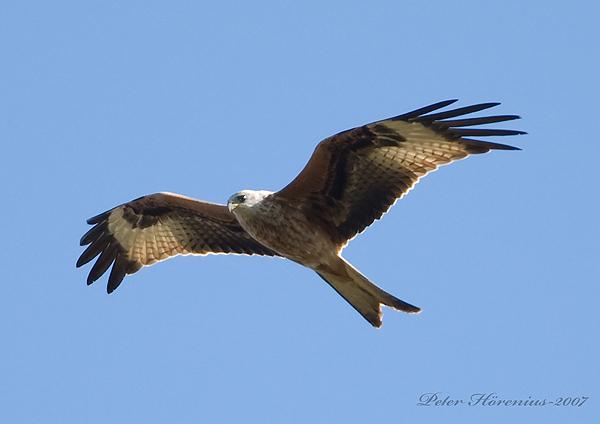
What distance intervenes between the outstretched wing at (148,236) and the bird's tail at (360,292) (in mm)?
1450

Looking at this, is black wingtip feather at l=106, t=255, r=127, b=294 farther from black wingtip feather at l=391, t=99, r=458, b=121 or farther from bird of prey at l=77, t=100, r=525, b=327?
black wingtip feather at l=391, t=99, r=458, b=121

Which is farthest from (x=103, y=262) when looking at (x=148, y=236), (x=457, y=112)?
(x=457, y=112)

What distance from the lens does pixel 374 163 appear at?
9.62m

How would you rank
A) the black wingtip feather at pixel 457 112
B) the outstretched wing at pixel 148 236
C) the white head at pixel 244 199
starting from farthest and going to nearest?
the outstretched wing at pixel 148 236, the white head at pixel 244 199, the black wingtip feather at pixel 457 112

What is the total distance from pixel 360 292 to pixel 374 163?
4.12ft

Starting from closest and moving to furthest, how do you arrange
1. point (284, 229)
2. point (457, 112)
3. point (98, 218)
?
point (457, 112)
point (284, 229)
point (98, 218)

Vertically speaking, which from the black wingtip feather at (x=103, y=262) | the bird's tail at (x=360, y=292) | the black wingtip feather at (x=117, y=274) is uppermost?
the black wingtip feather at (x=103, y=262)

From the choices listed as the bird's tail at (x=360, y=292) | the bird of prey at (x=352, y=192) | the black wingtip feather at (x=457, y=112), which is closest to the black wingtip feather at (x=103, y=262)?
the bird of prey at (x=352, y=192)

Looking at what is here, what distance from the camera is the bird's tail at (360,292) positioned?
9547mm

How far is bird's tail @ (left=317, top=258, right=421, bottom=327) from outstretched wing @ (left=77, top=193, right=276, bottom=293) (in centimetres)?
145

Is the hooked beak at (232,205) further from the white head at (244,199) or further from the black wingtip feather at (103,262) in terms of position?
the black wingtip feather at (103,262)

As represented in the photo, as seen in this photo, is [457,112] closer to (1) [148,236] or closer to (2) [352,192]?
(2) [352,192]

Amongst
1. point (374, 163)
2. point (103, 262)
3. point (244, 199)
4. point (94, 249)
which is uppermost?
point (94, 249)

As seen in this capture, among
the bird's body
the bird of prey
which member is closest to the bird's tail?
the bird of prey
